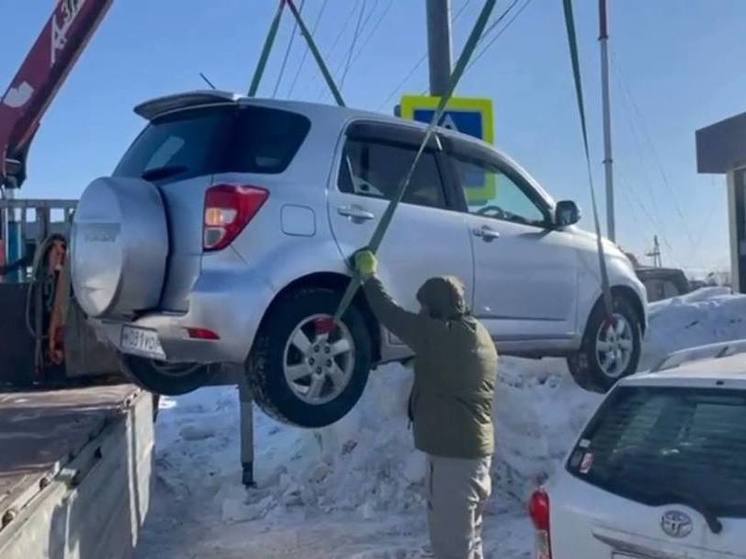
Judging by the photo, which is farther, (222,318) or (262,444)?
(262,444)

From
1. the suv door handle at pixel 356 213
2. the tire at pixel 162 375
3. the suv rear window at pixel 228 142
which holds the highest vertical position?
the suv rear window at pixel 228 142

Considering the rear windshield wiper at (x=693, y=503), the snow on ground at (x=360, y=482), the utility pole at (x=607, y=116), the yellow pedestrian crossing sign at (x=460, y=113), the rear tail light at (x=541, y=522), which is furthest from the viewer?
the utility pole at (x=607, y=116)

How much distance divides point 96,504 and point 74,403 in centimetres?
182

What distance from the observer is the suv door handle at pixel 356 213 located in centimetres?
540

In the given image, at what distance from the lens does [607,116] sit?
1298 centimetres

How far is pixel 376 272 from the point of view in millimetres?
5508

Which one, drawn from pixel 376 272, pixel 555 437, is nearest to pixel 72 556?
pixel 376 272

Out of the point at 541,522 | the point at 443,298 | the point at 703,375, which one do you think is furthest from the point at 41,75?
the point at 703,375

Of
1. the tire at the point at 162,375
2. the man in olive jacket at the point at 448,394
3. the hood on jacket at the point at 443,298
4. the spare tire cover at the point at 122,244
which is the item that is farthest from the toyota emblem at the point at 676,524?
the tire at the point at 162,375

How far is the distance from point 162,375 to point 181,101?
1777 mm

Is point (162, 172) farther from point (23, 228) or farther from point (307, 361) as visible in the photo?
point (23, 228)

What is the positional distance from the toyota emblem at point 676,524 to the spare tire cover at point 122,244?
288cm

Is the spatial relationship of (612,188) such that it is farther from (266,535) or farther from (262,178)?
(262,178)

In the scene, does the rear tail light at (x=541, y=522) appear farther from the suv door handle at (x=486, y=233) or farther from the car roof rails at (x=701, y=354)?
the suv door handle at (x=486, y=233)
